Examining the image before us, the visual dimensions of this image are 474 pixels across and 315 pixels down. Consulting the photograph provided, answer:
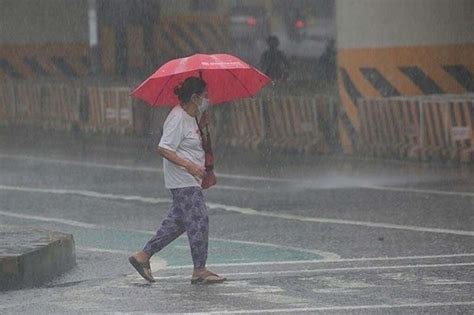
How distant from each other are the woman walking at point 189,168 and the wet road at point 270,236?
25cm

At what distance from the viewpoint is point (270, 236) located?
1516 centimetres

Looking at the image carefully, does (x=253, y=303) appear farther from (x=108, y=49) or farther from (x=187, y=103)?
(x=108, y=49)

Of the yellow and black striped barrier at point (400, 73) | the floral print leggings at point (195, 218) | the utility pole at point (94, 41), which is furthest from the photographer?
the utility pole at point (94, 41)

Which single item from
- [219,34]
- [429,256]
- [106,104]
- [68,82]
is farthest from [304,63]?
[429,256]

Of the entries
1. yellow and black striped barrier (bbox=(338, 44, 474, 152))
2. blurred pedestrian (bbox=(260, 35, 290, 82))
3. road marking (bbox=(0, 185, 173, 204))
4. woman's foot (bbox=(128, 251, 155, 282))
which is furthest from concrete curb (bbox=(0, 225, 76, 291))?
blurred pedestrian (bbox=(260, 35, 290, 82))

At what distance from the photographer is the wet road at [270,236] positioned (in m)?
10.8

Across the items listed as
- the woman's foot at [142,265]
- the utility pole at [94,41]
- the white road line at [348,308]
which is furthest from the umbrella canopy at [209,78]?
the utility pole at [94,41]

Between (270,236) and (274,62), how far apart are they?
768 inches

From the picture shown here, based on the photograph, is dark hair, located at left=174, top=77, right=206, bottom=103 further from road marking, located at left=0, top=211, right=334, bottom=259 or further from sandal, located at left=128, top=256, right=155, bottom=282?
road marking, located at left=0, top=211, right=334, bottom=259

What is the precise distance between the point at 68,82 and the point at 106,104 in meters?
3.98

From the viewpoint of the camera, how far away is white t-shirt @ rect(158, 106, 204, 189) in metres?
11.9

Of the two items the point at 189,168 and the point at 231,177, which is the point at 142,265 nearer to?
the point at 189,168

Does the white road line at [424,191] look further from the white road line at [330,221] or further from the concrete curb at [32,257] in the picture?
the concrete curb at [32,257]

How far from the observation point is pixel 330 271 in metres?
12.4
